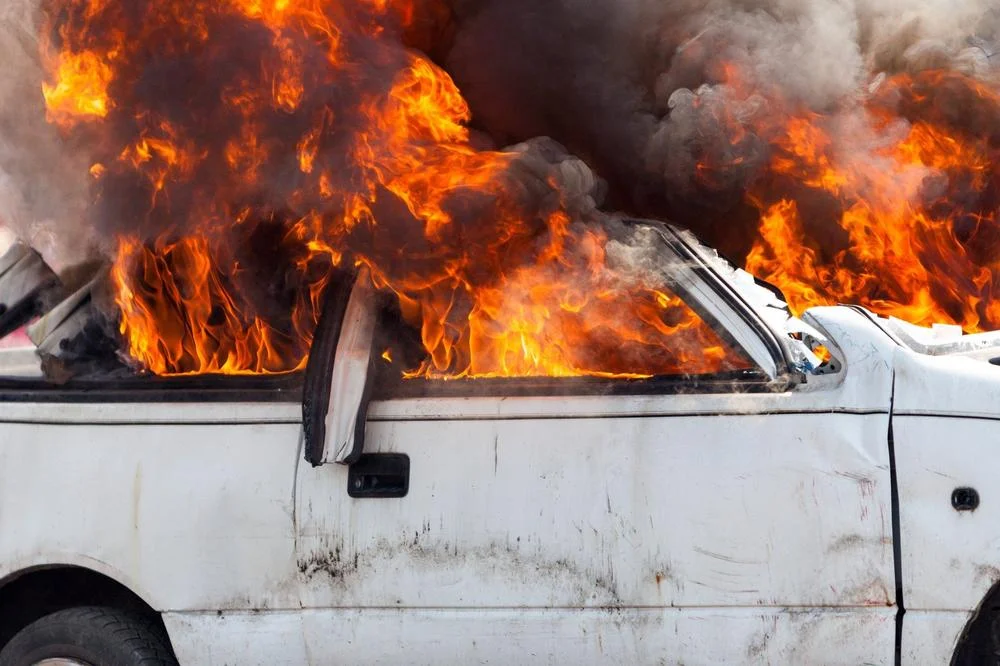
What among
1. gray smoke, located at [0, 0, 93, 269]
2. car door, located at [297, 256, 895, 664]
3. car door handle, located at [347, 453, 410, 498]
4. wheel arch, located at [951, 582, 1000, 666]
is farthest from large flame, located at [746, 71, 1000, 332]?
gray smoke, located at [0, 0, 93, 269]

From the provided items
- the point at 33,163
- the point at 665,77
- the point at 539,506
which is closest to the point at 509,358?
the point at 539,506

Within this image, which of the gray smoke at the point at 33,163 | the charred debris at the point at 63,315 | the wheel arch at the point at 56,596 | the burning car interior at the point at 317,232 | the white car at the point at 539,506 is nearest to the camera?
the white car at the point at 539,506

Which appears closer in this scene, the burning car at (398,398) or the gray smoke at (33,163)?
the burning car at (398,398)

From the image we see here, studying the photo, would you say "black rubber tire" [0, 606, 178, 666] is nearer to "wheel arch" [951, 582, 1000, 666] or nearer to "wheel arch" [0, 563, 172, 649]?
"wheel arch" [0, 563, 172, 649]

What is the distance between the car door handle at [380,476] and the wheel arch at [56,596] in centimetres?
90

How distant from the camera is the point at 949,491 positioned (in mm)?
3318

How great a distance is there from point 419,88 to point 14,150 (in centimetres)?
172

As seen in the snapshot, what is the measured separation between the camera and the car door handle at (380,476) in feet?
11.7

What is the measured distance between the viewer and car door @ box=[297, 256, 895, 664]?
3.38 m

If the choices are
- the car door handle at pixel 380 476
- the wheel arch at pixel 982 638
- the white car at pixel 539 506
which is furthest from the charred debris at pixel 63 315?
the wheel arch at pixel 982 638

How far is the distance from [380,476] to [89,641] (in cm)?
119

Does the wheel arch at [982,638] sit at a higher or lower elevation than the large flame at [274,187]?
lower

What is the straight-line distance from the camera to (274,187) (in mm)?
4055

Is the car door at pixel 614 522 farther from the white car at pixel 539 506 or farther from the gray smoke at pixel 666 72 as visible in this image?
the gray smoke at pixel 666 72
